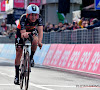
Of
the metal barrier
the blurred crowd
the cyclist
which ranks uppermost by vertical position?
the cyclist

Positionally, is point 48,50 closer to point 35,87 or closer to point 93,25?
point 93,25

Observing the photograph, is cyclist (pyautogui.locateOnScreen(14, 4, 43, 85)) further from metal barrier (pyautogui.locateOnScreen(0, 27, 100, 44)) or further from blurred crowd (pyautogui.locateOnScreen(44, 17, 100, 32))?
blurred crowd (pyautogui.locateOnScreen(44, 17, 100, 32))

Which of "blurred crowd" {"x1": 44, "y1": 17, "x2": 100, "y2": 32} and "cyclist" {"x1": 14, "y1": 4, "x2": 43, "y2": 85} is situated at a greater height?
"cyclist" {"x1": 14, "y1": 4, "x2": 43, "y2": 85}

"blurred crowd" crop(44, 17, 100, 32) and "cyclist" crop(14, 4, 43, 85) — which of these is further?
"blurred crowd" crop(44, 17, 100, 32)

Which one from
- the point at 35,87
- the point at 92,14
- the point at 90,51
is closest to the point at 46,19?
the point at 92,14

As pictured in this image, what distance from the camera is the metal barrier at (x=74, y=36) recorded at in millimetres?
18192

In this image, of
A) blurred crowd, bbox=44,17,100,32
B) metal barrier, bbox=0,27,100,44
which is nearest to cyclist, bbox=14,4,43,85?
metal barrier, bbox=0,27,100,44

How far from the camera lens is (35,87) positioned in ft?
34.8

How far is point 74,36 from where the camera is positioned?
20453 millimetres

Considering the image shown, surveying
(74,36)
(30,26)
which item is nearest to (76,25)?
(74,36)

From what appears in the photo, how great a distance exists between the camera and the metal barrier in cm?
1819

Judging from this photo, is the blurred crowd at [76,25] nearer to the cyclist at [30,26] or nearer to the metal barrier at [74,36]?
the metal barrier at [74,36]

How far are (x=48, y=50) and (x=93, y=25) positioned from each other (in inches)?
115

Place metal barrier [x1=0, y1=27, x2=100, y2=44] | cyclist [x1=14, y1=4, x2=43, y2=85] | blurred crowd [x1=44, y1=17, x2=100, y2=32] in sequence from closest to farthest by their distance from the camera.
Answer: cyclist [x1=14, y1=4, x2=43, y2=85], metal barrier [x1=0, y1=27, x2=100, y2=44], blurred crowd [x1=44, y1=17, x2=100, y2=32]
